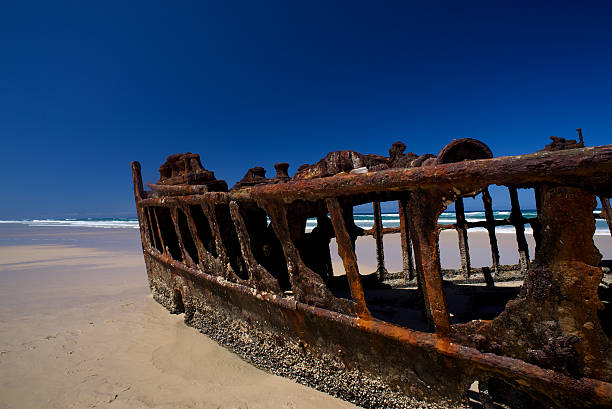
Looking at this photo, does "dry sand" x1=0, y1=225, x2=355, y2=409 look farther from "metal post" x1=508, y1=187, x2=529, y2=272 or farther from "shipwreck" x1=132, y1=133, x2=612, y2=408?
"metal post" x1=508, y1=187, x2=529, y2=272

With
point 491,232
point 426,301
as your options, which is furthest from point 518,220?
point 426,301

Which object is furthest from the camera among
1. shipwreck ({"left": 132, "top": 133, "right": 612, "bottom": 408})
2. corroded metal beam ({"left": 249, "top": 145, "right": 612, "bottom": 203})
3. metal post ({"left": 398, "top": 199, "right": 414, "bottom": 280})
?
metal post ({"left": 398, "top": 199, "right": 414, "bottom": 280})

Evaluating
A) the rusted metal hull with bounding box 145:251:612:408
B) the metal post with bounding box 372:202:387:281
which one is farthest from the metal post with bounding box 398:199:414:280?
the rusted metal hull with bounding box 145:251:612:408

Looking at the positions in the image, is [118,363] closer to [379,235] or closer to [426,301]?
[426,301]

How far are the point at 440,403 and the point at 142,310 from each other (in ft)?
19.5

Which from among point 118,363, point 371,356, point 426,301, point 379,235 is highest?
point 379,235

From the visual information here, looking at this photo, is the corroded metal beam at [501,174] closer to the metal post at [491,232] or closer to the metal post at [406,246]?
the metal post at [406,246]

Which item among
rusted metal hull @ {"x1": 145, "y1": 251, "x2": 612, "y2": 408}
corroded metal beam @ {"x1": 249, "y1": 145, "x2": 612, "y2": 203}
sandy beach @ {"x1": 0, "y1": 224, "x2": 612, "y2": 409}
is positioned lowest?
sandy beach @ {"x1": 0, "y1": 224, "x2": 612, "y2": 409}

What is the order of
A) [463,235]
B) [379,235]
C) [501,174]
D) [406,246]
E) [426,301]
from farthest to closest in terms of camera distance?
[379,235] < [406,246] < [463,235] < [426,301] < [501,174]

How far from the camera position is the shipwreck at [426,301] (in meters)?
1.54

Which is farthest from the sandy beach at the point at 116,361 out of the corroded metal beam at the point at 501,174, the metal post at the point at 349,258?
the corroded metal beam at the point at 501,174

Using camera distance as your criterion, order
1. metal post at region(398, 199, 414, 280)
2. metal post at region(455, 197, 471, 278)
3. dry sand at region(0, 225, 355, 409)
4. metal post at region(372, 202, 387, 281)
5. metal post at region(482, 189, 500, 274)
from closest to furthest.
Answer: dry sand at region(0, 225, 355, 409) → metal post at region(455, 197, 471, 278) → metal post at region(482, 189, 500, 274) → metal post at region(398, 199, 414, 280) → metal post at region(372, 202, 387, 281)

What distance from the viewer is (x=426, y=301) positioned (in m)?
2.65

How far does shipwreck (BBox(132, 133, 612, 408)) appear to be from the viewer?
5.05 ft
